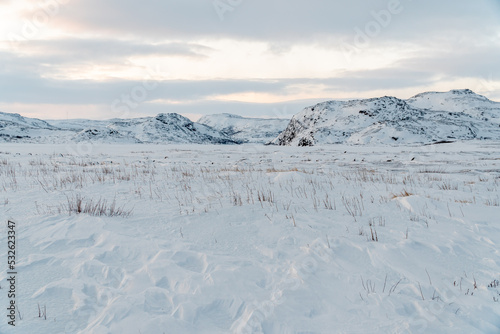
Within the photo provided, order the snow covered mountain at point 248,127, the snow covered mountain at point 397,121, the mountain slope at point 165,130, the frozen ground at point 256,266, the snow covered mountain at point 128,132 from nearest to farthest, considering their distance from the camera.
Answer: the frozen ground at point 256,266, the snow covered mountain at point 397,121, the snow covered mountain at point 128,132, the mountain slope at point 165,130, the snow covered mountain at point 248,127

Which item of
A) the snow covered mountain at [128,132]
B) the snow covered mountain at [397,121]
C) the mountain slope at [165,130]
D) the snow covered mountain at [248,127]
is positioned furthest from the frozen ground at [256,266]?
the snow covered mountain at [248,127]

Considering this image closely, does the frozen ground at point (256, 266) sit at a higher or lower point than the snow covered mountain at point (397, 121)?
lower

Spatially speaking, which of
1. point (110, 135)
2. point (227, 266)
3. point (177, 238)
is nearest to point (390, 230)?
point (227, 266)

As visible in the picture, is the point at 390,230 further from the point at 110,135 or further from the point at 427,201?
the point at 110,135

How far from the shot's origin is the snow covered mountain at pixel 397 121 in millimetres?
38719

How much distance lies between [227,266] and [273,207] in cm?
250

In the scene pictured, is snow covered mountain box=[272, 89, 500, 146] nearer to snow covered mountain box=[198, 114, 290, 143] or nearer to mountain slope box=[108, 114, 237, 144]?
mountain slope box=[108, 114, 237, 144]

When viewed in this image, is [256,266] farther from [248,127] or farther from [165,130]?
[248,127]

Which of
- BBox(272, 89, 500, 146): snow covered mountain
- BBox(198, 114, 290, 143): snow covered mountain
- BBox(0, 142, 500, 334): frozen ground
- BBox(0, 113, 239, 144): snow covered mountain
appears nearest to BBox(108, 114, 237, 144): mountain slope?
BBox(0, 113, 239, 144): snow covered mountain

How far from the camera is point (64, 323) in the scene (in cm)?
242

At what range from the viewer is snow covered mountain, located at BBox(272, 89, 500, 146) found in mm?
38719

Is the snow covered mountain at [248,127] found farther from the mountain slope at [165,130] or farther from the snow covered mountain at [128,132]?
the mountain slope at [165,130]

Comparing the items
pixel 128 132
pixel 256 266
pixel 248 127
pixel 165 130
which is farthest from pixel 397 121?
pixel 248 127

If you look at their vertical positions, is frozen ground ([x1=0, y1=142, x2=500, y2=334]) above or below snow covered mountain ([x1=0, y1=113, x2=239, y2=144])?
below
